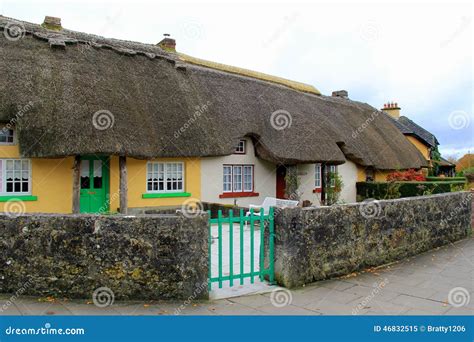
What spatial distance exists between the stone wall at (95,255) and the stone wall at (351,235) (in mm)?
1689

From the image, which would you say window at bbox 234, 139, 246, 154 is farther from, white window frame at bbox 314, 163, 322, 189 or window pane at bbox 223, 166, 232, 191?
white window frame at bbox 314, 163, 322, 189

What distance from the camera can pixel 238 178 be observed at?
56.5 ft

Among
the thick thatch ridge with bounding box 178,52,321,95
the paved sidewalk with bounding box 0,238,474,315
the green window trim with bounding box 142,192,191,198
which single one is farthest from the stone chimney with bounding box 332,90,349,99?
the paved sidewalk with bounding box 0,238,474,315

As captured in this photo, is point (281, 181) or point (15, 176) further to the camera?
point (281, 181)

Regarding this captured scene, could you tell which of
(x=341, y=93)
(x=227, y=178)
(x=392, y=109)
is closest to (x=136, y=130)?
(x=227, y=178)

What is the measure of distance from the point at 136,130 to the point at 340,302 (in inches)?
361

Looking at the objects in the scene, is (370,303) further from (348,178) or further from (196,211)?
(348,178)

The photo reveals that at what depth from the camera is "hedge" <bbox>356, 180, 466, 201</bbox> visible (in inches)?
730

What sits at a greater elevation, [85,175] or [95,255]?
[85,175]

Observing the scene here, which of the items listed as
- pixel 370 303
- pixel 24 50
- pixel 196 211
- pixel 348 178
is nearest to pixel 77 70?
pixel 24 50

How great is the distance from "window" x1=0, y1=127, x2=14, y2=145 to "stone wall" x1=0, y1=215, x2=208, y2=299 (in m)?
7.63

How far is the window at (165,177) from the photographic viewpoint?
14.6 metres

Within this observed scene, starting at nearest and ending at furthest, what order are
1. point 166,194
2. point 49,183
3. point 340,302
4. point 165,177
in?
point 340,302 < point 49,183 < point 166,194 < point 165,177

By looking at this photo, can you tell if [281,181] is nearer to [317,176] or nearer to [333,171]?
[317,176]
